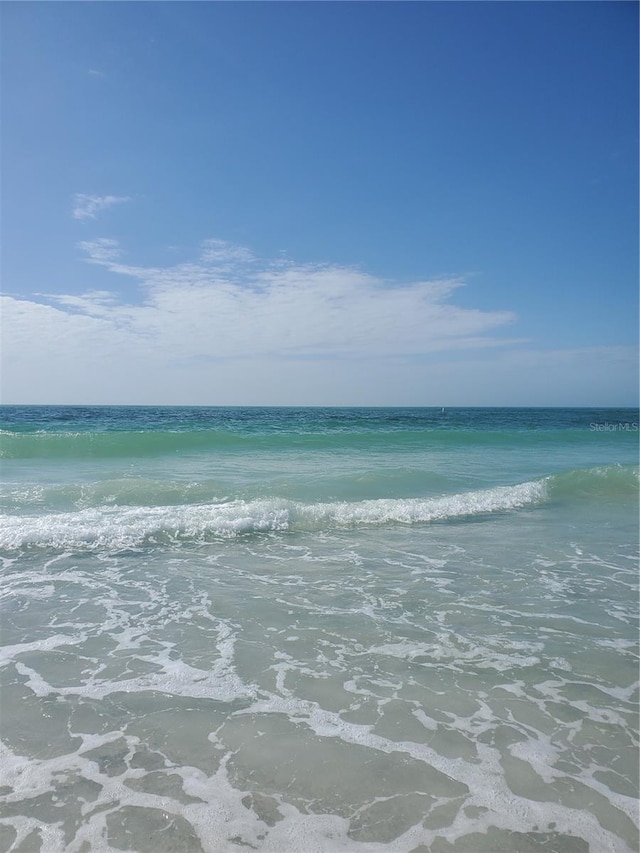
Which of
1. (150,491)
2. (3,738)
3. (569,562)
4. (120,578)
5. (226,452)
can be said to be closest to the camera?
(3,738)

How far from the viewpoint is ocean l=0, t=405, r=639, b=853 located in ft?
10.2

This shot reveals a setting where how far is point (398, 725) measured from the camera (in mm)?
3959

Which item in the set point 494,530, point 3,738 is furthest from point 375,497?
point 3,738

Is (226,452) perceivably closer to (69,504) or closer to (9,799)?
(69,504)

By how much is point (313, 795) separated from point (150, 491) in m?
10.5

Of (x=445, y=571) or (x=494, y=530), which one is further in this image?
(x=494, y=530)

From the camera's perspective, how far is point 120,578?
23.7ft

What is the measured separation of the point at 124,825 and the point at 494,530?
8.39 metres

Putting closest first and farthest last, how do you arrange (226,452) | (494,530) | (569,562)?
1. (569,562)
2. (494,530)
3. (226,452)

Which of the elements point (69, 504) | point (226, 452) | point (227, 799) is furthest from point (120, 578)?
point (226, 452)

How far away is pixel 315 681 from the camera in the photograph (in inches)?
180

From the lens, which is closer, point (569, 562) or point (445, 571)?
point (445, 571)

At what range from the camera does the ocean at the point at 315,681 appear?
10.2 feet

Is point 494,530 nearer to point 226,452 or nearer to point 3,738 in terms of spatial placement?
point 3,738
